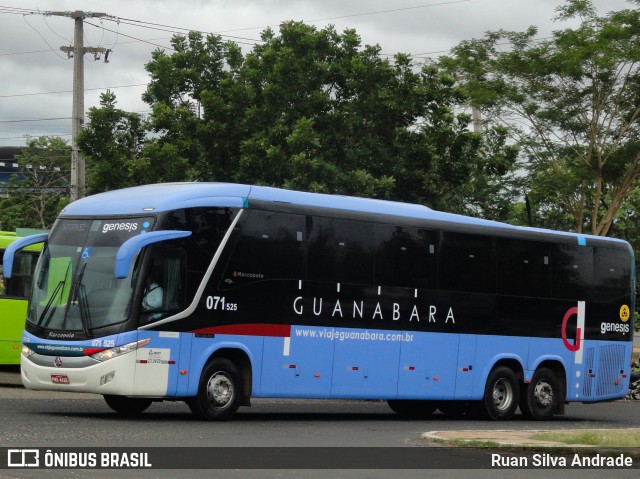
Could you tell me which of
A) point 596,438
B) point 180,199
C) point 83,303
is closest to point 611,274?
point 596,438

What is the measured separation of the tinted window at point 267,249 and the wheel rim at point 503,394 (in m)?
5.33

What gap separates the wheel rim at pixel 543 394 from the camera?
23819 millimetres

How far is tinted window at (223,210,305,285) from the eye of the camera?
62.4ft

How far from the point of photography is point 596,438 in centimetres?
1620

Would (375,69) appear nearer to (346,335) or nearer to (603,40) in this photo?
(603,40)

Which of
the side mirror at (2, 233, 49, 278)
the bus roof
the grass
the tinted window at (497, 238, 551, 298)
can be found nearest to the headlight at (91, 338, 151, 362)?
the bus roof

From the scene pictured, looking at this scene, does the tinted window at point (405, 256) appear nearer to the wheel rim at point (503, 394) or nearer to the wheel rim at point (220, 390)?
the wheel rim at point (503, 394)

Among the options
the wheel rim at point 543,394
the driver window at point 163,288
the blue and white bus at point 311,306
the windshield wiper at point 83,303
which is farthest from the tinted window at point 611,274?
the windshield wiper at point 83,303

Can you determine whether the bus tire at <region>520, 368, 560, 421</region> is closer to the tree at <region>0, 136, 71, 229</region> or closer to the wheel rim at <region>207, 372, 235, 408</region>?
the wheel rim at <region>207, 372, 235, 408</region>

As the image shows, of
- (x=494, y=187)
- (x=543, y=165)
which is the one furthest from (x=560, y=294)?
(x=494, y=187)

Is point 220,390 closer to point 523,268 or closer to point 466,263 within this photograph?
point 466,263

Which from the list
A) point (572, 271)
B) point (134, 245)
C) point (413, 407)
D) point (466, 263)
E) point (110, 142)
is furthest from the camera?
point (110, 142)

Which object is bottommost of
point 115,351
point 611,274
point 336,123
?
point 115,351

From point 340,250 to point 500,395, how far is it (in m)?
4.94
